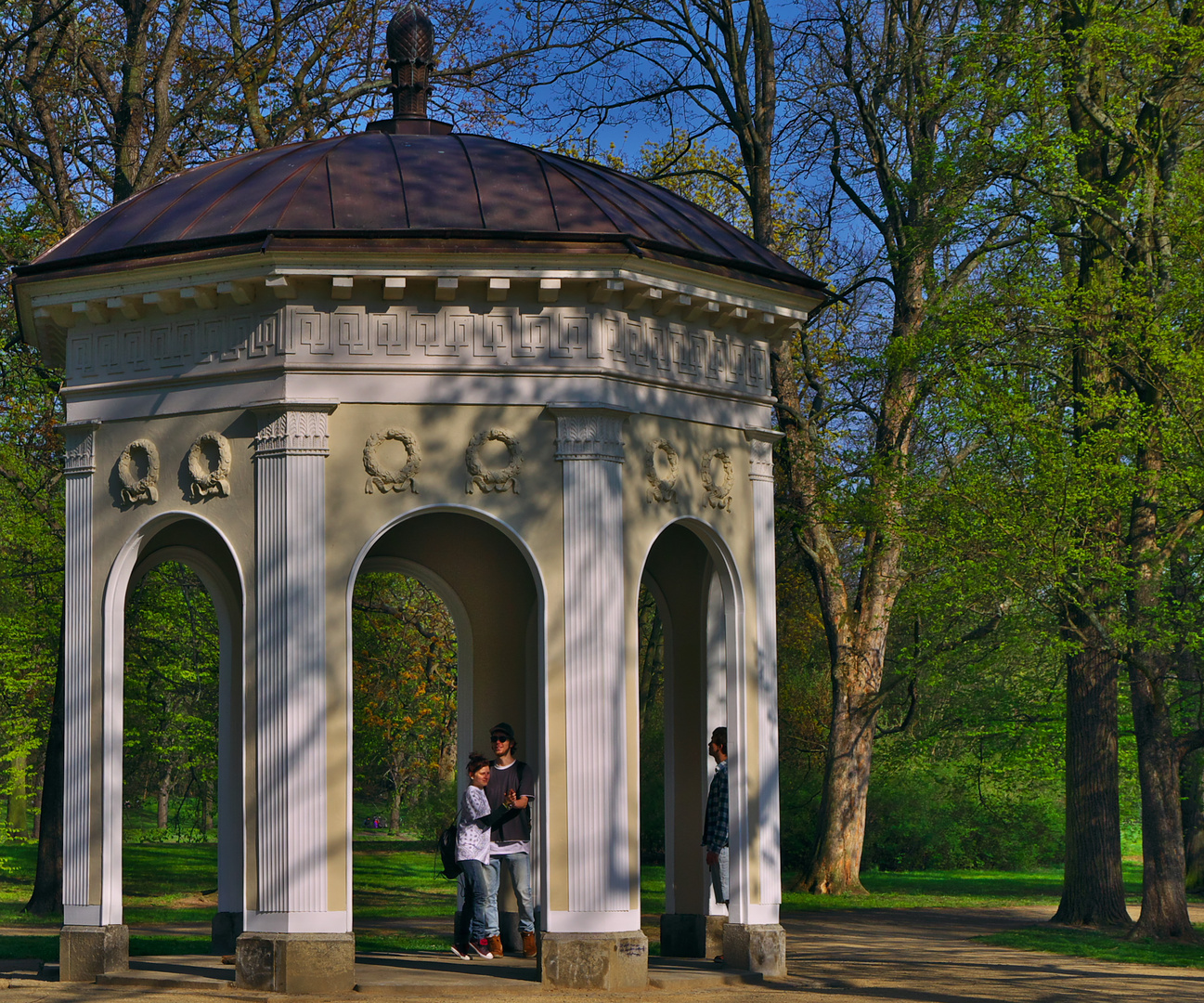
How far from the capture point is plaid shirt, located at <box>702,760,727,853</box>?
11.9 metres

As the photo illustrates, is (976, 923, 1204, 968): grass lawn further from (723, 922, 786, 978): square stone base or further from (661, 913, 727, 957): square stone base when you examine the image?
(723, 922, 786, 978): square stone base

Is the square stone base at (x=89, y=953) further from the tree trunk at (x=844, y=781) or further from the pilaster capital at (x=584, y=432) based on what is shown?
the tree trunk at (x=844, y=781)

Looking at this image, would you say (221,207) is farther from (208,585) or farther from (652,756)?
(652,756)

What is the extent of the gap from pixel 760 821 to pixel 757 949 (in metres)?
0.98

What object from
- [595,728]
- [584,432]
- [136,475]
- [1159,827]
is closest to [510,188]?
[584,432]

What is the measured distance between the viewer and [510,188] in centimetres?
1135

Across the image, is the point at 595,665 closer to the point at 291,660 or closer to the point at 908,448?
the point at 291,660

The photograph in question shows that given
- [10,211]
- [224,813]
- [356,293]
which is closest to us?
[356,293]

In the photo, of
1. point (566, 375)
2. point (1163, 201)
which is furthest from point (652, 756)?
point (566, 375)

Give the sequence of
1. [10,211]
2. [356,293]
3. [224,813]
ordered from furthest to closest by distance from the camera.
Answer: [10,211], [224,813], [356,293]

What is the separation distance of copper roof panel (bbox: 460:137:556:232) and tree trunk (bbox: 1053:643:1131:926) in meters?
9.36

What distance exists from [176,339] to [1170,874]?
1146 cm

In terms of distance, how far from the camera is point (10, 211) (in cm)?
2344

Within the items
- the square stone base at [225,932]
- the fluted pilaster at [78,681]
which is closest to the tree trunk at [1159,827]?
the square stone base at [225,932]
